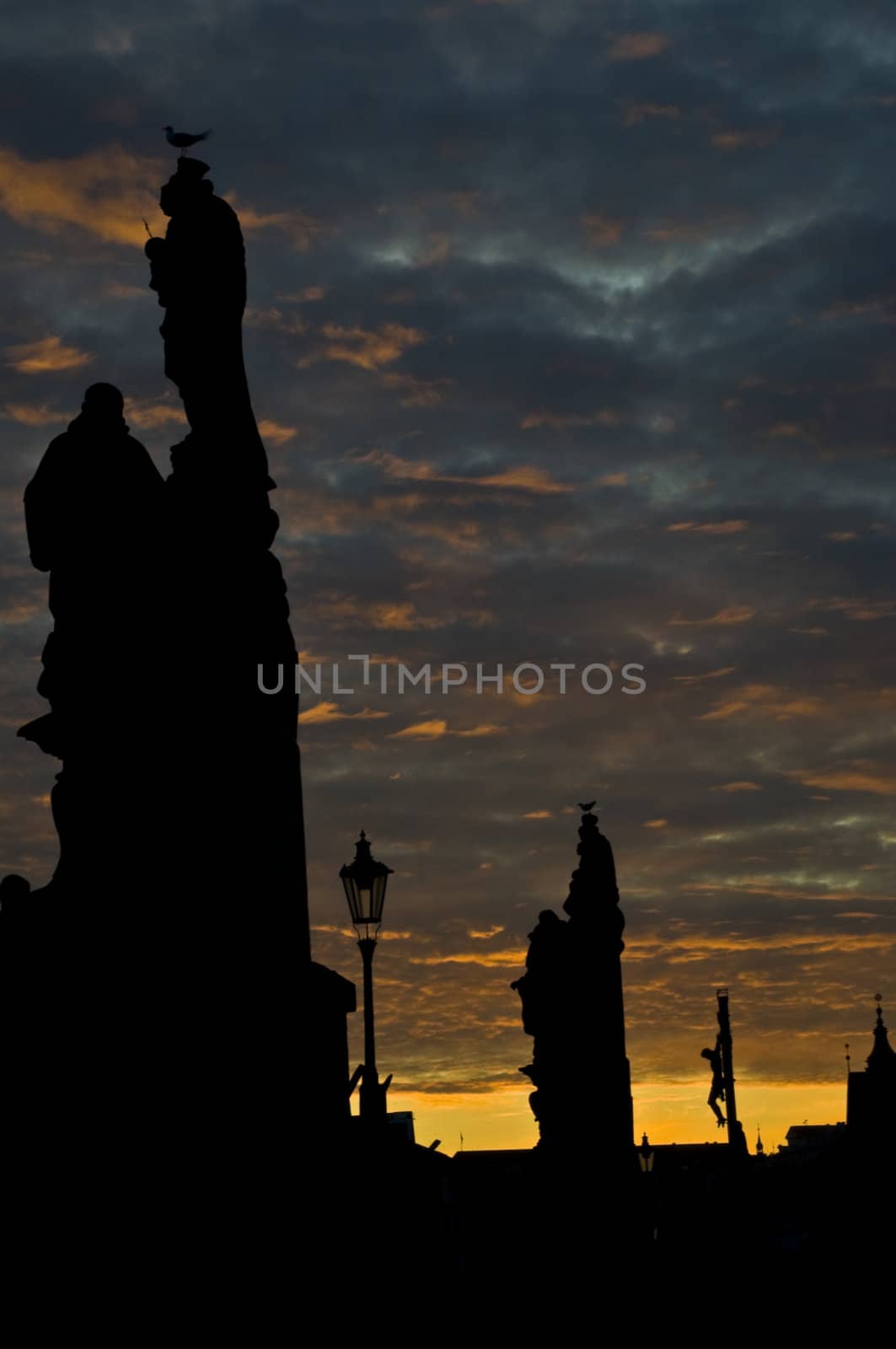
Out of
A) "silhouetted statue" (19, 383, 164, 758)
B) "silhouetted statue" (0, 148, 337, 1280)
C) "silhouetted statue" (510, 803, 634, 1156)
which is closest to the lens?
"silhouetted statue" (0, 148, 337, 1280)

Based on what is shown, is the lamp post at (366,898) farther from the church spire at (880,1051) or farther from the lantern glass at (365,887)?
the church spire at (880,1051)

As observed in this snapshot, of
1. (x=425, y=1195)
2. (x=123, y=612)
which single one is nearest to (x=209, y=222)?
(x=123, y=612)

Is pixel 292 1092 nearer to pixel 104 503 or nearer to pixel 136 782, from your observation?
pixel 136 782

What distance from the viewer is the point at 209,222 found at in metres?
9.61

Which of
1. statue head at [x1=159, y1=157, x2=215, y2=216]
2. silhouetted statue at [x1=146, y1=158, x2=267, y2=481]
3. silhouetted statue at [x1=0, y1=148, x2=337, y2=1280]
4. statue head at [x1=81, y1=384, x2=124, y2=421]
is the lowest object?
silhouetted statue at [x1=0, y1=148, x2=337, y2=1280]

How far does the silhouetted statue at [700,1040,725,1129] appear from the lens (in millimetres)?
48344

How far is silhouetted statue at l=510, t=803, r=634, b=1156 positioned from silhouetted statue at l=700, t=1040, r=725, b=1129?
27.7m

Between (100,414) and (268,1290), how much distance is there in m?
3.77

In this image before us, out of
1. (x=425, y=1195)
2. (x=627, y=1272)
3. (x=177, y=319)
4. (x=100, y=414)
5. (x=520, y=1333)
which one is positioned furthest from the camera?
(x=627, y=1272)

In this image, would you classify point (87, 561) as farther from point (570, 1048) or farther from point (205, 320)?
point (570, 1048)

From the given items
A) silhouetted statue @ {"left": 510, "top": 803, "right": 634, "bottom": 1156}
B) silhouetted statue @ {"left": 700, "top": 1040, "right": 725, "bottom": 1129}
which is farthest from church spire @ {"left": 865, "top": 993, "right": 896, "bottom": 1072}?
silhouetted statue @ {"left": 510, "top": 803, "right": 634, "bottom": 1156}

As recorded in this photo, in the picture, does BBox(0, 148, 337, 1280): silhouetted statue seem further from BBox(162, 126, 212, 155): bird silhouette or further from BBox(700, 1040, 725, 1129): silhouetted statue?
BBox(700, 1040, 725, 1129): silhouetted statue

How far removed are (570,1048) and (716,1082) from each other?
1180 inches

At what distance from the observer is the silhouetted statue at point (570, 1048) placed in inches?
822
